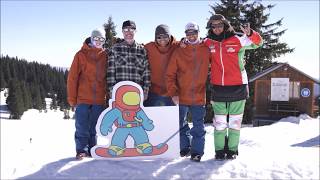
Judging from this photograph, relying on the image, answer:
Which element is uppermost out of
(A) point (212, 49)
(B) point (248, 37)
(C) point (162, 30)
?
(C) point (162, 30)

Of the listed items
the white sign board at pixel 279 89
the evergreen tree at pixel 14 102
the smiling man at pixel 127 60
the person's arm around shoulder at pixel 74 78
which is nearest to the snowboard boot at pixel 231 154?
the smiling man at pixel 127 60

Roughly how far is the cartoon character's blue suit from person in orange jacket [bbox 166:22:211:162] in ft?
1.84

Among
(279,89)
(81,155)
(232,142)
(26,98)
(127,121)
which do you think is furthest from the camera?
(26,98)

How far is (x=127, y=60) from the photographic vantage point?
6.38 meters

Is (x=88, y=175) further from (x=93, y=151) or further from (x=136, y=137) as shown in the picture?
(x=136, y=137)

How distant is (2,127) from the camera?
20.4 m

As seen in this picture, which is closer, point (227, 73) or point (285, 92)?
point (227, 73)

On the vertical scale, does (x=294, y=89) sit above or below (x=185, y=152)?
above

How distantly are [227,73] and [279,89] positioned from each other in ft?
59.0

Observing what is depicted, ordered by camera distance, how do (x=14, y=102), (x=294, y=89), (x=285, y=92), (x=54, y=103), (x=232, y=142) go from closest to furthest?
(x=232, y=142) < (x=285, y=92) < (x=294, y=89) < (x=14, y=102) < (x=54, y=103)

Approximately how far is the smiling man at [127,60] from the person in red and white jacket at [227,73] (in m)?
1.06

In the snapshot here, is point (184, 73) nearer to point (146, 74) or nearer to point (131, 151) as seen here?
point (146, 74)

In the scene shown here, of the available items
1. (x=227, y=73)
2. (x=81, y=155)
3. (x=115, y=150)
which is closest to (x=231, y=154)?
(x=227, y=73)

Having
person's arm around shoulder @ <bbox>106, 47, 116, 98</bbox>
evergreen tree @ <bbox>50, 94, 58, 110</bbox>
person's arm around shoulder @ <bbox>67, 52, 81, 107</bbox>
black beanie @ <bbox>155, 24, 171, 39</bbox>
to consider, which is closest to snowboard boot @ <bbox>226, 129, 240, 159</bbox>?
black beanie @ <bbox>155, 24, 171, 39</bbox>
